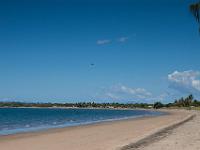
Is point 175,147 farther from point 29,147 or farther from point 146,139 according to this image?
point 29,147

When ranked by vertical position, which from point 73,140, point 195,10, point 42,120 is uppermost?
point 195,10

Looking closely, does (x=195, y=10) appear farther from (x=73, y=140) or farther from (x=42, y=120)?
(x=42, y=120)

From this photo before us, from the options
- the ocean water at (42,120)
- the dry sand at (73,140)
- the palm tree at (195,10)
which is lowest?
the dry sand at (73,140)

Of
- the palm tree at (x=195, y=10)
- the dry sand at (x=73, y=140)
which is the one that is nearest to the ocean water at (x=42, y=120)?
the dry sand at (x=73, y=140)

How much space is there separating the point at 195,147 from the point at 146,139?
3.82 m

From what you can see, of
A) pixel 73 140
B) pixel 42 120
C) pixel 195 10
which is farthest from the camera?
pixel 42 120

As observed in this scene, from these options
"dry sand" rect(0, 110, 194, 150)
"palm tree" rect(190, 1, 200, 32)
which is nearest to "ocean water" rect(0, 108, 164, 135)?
"dry sand" rect(0, 110, 194, 150)

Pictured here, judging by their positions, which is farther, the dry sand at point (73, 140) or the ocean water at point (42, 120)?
the ocean water at point (42, 120)

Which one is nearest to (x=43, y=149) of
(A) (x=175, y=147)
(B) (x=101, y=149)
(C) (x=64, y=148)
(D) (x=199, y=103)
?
(C) (x=64, y=148)

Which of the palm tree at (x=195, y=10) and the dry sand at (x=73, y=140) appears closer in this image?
the dry sand at (x=73, y=140)

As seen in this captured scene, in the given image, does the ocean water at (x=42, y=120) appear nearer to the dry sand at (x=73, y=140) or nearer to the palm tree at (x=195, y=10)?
the dry sand at (x=73, y=140)

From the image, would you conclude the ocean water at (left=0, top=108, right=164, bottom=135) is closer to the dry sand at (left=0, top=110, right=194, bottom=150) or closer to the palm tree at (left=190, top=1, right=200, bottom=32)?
the dry sand at (left=0, top=110, right=194, bottom=150)

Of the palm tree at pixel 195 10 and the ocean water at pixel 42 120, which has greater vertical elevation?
the palm tree at pixel 195 10

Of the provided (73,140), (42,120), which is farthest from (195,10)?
(42,120)
